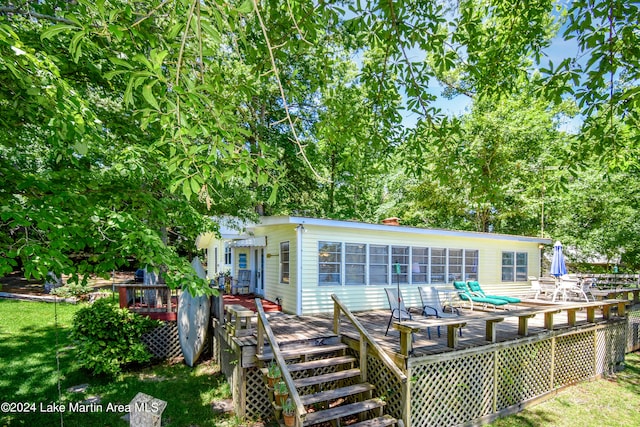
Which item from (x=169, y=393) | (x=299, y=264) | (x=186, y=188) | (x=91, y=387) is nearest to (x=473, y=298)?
(x=299, y=264)

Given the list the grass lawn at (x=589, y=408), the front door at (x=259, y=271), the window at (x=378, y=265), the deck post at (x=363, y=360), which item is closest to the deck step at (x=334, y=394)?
the deck post at (x=363, y=360)

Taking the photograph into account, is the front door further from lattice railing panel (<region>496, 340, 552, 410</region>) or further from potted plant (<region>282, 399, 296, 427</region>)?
lattice railing panel (<region>496, 340, 552, 410</region>)

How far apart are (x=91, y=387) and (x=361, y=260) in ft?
21.9

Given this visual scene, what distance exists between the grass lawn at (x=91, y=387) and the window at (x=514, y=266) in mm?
11028

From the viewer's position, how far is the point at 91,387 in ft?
20.2

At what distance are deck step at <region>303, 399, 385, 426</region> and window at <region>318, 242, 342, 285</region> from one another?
449 cm

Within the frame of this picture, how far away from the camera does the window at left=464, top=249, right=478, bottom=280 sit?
11867mm

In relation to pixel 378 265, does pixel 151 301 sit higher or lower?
lower

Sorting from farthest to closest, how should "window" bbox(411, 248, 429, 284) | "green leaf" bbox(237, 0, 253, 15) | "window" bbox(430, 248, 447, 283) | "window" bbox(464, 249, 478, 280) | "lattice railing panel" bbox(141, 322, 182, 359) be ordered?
"window" bbox(464, 249, 478, 280)
"window" bbox(430, 248, 447, 283)
"window" bbox(411, 248, 429, 284)
"lattice railing panel" bbox(141, 322, 182, 359)
"green leaf" bbox(237, 0, 253, 15)

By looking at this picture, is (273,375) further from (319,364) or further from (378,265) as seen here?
(378,265)

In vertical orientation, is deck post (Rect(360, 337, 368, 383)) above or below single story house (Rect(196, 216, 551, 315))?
below

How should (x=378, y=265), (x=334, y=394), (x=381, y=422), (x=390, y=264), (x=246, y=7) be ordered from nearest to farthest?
(x=246, y=7), (x=381, y=422), (x=334, y=394), (x=378, y=265), (x=390, y=264)

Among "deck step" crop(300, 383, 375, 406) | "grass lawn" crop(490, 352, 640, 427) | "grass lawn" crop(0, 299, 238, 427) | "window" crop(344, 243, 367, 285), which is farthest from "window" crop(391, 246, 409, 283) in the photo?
"grass lawn" crop(0, 299, 238, 427)

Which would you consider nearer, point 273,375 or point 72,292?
point 273,375
